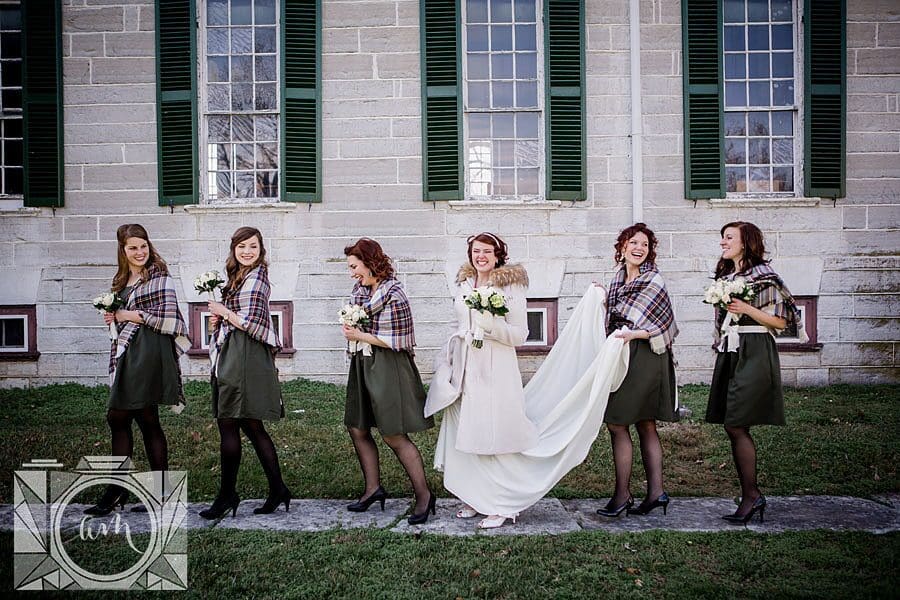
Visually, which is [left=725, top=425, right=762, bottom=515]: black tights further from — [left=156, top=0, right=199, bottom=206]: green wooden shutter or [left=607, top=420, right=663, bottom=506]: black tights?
[left=156, top=0, right=199, bottom=206]: green wooden shutter

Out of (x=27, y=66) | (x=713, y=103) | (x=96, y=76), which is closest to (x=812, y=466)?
(x=713, y=103)

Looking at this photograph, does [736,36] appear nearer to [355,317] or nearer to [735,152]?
[735,152]

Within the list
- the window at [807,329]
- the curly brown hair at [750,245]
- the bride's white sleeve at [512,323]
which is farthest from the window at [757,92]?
the bride's white sleeve at [512,323]

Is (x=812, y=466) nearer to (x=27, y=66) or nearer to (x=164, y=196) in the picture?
(x=164, y=196)

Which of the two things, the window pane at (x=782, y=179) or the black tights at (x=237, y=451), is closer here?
the black tights at (x=237, y=451)

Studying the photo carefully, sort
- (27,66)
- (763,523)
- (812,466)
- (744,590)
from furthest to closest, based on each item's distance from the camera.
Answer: (27,66)
(812,466)
(763,523)
(744,590)

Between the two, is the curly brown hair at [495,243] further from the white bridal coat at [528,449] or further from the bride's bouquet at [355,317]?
the bride's bouquet at [355,317]

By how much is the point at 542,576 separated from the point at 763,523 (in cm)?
179

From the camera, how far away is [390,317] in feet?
16.7

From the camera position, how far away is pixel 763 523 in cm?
503

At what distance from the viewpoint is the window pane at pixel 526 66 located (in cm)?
979

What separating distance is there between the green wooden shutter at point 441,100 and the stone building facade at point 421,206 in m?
0.09

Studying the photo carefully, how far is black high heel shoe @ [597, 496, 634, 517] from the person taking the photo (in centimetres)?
517

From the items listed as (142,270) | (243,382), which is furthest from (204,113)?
(243,382)
